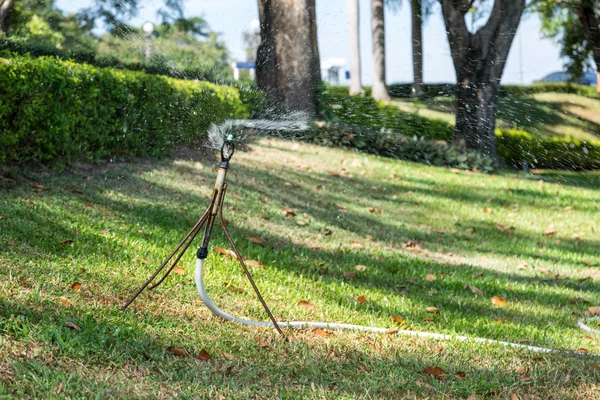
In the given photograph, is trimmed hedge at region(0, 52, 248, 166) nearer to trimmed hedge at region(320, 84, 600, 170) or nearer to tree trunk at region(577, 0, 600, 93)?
trimmed hedge at region(320, 84, 600, 170)

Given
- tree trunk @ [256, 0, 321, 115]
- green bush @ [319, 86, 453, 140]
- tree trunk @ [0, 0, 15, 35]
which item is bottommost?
green bush @ [319, 86, 453, 140]

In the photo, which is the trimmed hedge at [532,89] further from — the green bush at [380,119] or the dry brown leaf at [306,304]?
the dry brown leaf at [306,304]

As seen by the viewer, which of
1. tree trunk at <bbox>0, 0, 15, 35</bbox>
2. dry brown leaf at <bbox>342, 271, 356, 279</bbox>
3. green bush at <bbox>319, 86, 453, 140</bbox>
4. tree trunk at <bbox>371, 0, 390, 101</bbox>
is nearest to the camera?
dry brown leaf at <bbox>342, 271, 356, 279</bbox>

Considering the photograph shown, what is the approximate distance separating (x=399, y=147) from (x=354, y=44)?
10.2 m

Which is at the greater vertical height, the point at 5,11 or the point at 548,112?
the point at 5,11

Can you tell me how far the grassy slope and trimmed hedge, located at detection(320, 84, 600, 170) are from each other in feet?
12.5

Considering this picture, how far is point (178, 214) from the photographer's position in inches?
248

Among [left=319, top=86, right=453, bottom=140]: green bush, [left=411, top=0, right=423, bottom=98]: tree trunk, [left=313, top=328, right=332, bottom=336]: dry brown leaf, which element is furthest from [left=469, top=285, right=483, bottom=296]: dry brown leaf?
[left=411, top=0, right=423, bottom=98]: tree trunk

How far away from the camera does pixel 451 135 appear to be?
1598 centimetres

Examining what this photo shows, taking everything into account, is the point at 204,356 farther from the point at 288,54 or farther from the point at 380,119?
the point at 380,119

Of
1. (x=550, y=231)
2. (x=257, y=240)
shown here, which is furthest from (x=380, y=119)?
(x=257, y=240)

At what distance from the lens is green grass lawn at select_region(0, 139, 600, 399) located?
312 centimetres

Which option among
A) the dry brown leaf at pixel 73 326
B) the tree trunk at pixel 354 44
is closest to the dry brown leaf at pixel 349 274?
the dry brown leaf at pixel 73 326

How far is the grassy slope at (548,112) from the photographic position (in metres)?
24.0
